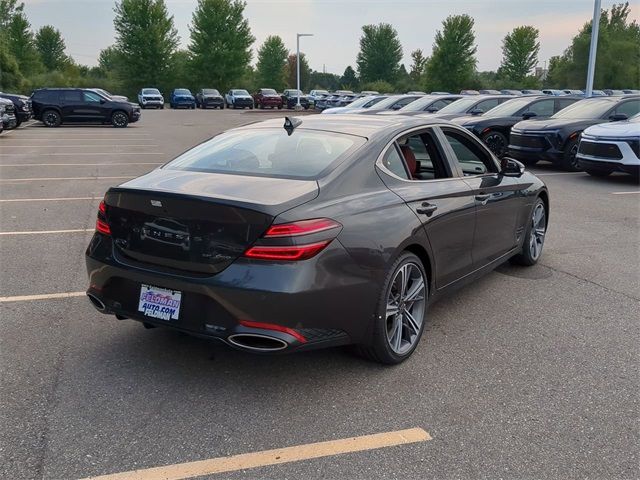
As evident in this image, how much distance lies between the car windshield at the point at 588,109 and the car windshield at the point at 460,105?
3272mm

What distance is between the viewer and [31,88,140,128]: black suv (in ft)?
84.3

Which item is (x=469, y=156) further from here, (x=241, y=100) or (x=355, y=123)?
(x=241, y=100)

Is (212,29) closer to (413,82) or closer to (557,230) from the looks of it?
(413,82)

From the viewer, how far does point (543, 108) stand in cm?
1580

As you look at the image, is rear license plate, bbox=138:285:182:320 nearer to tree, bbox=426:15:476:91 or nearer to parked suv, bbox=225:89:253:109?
parked suv, bbox=225:89:253:109

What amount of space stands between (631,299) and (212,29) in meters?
69.1

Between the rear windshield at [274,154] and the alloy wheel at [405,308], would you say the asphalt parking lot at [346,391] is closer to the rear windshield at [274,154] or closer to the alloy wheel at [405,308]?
the alloy wheel at [405,308]

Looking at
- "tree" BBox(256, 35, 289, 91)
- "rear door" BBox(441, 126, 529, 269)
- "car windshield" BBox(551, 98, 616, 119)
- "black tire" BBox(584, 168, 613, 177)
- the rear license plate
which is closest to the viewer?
the rear license plate

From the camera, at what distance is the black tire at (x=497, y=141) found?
15.1 m

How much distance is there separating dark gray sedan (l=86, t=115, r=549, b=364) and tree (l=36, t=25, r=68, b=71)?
86673mm

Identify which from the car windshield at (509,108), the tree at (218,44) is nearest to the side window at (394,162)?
the car windshield at (509,108)

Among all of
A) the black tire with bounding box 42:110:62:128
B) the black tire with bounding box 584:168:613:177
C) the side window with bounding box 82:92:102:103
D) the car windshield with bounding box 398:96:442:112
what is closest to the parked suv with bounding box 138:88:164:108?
the side window with bounding box 82:92:102:103

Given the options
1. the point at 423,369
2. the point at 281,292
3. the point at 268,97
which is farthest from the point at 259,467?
the point at 268,97

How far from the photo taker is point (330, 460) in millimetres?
2811
